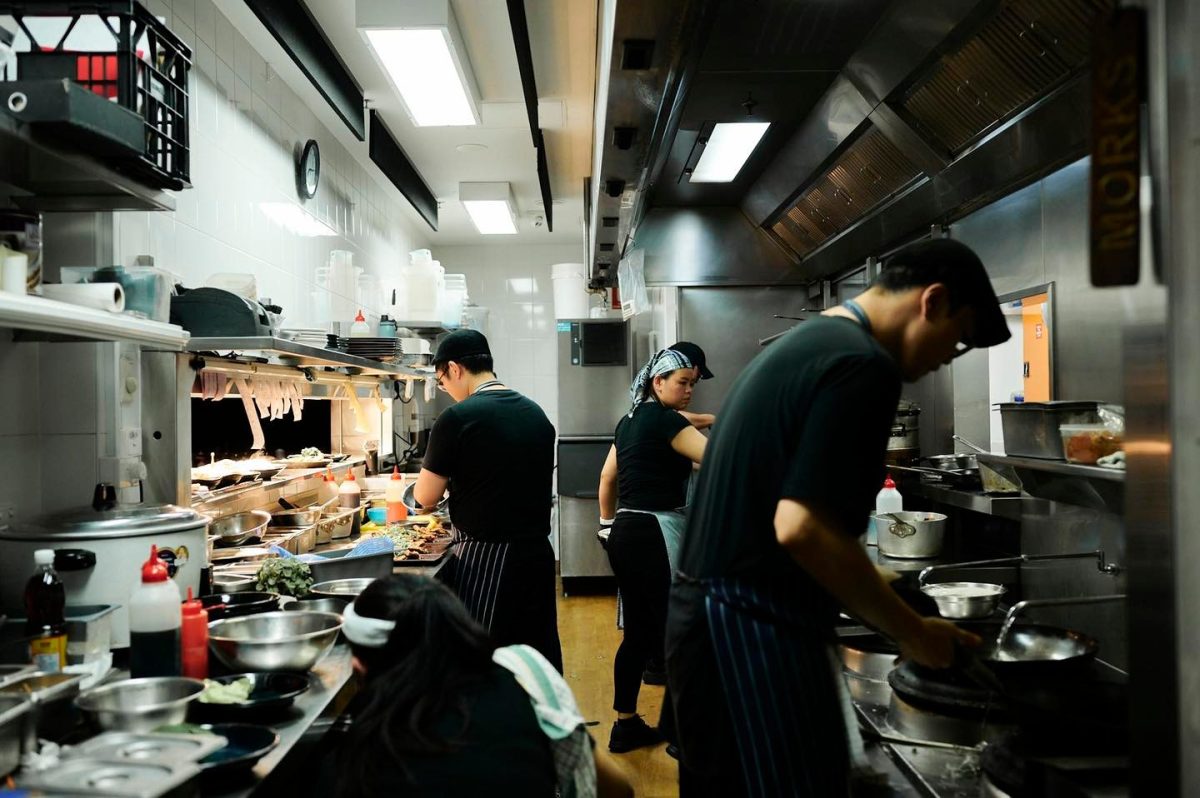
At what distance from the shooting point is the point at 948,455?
388 centimetres

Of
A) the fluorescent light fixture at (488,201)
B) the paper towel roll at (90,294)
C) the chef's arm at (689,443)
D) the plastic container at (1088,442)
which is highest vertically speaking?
the fluorescent light fixture at (488,201)

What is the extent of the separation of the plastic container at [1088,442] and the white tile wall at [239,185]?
2.87 meters

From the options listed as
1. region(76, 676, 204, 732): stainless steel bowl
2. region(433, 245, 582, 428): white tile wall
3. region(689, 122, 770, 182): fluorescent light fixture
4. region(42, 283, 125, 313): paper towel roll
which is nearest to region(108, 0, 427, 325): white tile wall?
region(42, 283, 125, 313): paper towel roll

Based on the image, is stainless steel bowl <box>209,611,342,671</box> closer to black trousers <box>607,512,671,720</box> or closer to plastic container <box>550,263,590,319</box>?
black trousers <box>607,512,671,720</box>

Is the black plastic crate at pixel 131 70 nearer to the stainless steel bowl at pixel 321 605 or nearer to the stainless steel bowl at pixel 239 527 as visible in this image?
the stainless steel bowl at pixel 321 605

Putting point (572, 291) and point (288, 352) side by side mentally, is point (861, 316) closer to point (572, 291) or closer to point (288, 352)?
point (288, 352)

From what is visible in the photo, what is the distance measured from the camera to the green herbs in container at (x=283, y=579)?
2.76 meters

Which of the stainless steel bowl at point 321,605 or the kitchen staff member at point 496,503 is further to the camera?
the kitchen staff member at point 496,503

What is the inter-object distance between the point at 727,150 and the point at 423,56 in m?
1.66

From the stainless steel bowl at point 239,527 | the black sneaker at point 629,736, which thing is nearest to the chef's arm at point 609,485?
the black sneaker at point 629,736

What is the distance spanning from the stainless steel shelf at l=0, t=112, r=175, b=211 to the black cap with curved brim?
71.6 inches

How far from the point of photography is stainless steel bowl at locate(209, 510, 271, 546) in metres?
3.41

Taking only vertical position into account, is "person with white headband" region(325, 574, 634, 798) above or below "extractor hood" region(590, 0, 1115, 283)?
below

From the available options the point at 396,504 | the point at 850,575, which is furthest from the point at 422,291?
the point at 850,575
